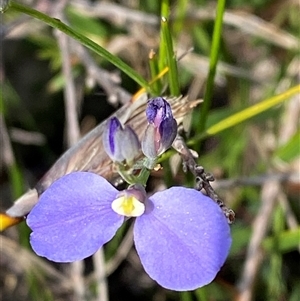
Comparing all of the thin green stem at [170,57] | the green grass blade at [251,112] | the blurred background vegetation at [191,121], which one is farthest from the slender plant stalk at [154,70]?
the blurred background vegetation at [191,121]

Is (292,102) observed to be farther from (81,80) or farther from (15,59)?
(15,59)

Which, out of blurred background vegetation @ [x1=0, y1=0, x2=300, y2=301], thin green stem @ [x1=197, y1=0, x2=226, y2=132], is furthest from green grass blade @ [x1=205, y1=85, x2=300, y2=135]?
blurred background vegetation @ [x1=0, y1=0, x2=300, y2=301]

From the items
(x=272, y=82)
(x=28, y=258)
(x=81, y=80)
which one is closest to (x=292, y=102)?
(x=272, y=82)

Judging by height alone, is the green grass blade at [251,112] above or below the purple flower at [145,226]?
below

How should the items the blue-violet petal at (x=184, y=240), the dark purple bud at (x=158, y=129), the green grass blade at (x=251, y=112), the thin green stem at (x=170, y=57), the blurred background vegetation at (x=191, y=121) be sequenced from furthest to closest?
the blurred background vegetation at (x=191, y=121) → the green grass blade at (x=251, y=112) → the thin green stem at (x=170, y=57) → the dark purple bud at (x=158, y=129) → the blue-violet petal at (x=184, y=240)

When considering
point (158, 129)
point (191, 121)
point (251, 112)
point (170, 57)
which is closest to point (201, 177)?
point (158, 129)

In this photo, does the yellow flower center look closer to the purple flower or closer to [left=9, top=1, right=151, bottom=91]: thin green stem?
the purple flower

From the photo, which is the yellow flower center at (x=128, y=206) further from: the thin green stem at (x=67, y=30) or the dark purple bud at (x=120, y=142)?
the thin green stem at (x=67, y=30)

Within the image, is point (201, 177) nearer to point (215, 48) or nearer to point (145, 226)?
point (145, 226)
